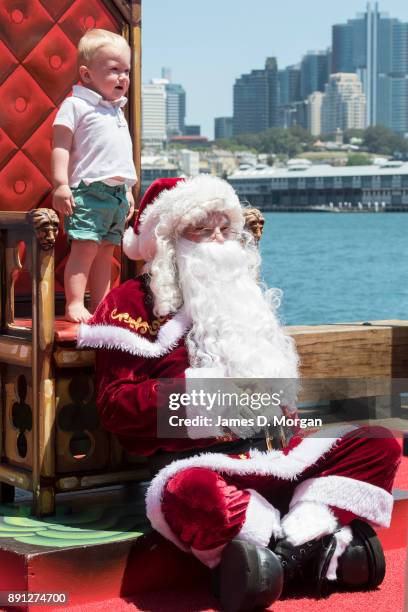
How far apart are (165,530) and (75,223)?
49.4 inches

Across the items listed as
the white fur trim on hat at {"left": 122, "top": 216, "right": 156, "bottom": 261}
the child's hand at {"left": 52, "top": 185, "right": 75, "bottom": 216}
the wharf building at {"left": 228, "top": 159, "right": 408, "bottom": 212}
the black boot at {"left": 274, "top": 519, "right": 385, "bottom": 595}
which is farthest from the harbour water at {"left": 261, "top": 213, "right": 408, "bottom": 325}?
the wharf building at {"left": 228, "top": 159, "right": 408, "bottom": 212}

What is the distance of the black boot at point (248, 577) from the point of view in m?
3.36

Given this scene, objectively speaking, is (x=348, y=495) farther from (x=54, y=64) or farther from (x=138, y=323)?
(x=54, y=64)

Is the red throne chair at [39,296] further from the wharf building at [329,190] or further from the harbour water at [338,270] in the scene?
the wharf building at [329,190]

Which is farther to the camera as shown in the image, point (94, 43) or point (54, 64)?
point (54, 64)

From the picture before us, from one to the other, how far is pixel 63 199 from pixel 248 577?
60.4 inches

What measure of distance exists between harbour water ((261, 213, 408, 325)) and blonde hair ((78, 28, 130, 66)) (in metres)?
7.39

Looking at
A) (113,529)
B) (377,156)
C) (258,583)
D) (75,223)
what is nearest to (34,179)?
(75,223)

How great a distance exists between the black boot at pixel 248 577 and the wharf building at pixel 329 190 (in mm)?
113295

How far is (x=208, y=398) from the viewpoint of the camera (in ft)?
12.0

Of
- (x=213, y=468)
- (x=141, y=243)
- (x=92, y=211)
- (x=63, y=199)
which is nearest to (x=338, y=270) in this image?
(x=92, y=211)

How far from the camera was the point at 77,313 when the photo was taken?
14.0 ft

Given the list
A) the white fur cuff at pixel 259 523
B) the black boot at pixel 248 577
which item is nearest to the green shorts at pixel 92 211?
the white fur cuff at pixel 259 523

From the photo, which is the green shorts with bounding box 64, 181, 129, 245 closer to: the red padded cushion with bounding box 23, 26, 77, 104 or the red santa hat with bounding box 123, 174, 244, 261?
the red santa hat with bounding box 123, 174, 244, 261
